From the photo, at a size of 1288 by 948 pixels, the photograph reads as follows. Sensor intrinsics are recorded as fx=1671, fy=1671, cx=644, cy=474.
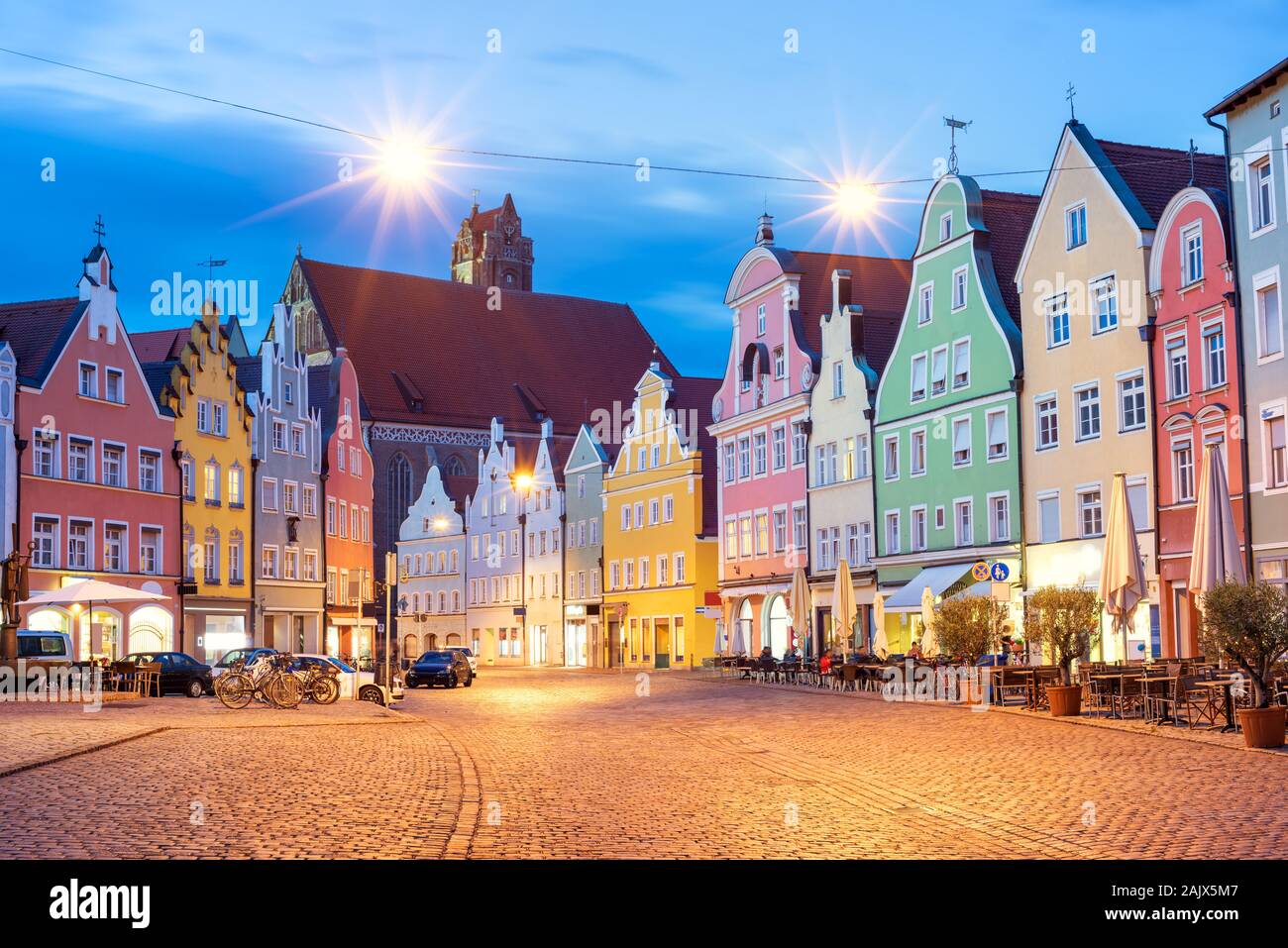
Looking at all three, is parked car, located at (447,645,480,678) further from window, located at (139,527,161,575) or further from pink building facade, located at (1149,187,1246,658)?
pink building facade, located at (1149,187,1246,658)

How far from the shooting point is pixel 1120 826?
12.5m

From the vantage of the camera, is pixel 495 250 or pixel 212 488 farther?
pixel 495 250

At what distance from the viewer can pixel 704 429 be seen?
72.9 metres

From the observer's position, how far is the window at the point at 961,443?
49.5 metres

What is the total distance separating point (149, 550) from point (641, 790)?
4476cm

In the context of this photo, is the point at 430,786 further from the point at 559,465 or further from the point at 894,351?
the point at 559,465

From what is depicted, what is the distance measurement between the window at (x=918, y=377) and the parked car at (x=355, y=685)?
62.9 feet

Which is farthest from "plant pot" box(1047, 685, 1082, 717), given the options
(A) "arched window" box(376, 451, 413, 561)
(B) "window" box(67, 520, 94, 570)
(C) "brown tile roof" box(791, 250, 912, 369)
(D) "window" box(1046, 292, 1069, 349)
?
(A) "arched window" box(376, 451, 413, 561)

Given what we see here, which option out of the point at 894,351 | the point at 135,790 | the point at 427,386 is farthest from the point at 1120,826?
the point at 427,386

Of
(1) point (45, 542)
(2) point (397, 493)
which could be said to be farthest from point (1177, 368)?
(2) point (397, 493)

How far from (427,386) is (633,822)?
94637 millimetres

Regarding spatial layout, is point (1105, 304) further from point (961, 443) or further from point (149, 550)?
point (149, 550)

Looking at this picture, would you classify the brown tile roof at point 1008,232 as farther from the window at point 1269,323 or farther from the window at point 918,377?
the window at point 1269,323

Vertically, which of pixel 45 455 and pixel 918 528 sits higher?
pixel 45 455
